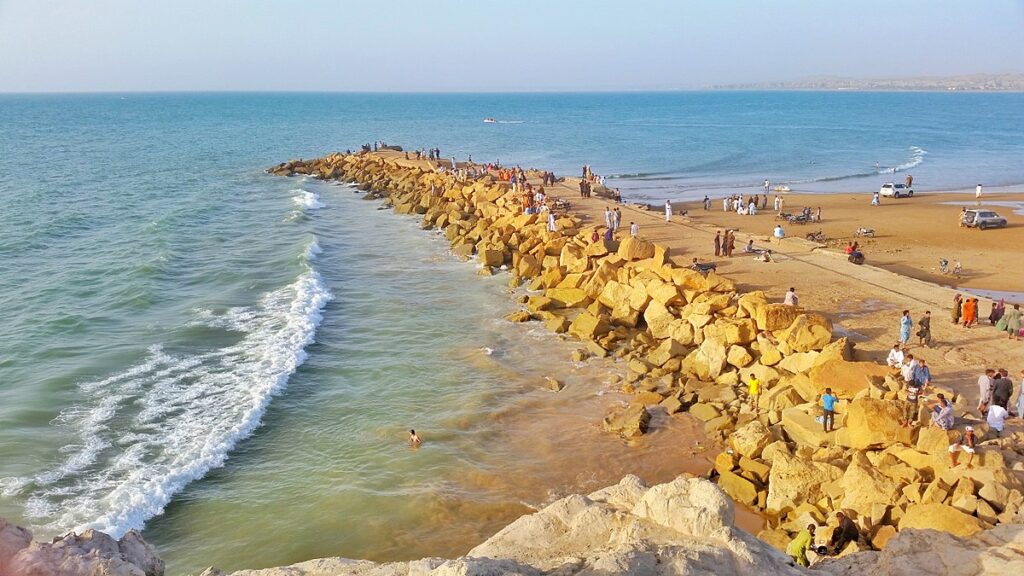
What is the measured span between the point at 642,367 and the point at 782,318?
3.63 m

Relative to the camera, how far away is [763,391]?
1647cm

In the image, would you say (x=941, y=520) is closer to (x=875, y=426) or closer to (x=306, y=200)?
(x=875, y=426)

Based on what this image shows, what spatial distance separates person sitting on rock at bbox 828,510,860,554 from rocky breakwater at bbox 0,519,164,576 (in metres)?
9.06

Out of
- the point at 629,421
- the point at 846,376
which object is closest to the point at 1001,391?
the point at 846,376

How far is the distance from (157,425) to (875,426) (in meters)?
14.8

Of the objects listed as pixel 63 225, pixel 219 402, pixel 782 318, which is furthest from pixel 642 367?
pixel 63 225

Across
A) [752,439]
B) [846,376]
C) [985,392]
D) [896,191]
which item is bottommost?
[752,439]

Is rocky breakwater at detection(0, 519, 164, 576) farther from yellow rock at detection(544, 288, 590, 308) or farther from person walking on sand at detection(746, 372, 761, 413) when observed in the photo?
yellow rock at detection(544, 288, 590, 308)

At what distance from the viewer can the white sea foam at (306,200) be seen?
45.9 m

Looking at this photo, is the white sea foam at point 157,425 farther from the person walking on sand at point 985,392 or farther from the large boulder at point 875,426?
the person walking on sand at point 985,392

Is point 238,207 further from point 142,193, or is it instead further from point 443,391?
point 443,391

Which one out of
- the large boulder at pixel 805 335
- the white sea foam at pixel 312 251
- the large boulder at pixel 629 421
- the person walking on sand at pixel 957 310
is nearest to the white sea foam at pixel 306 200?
the white sea foam at pixel 312 251

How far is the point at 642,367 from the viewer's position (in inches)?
738

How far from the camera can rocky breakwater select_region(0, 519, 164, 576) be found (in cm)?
604
